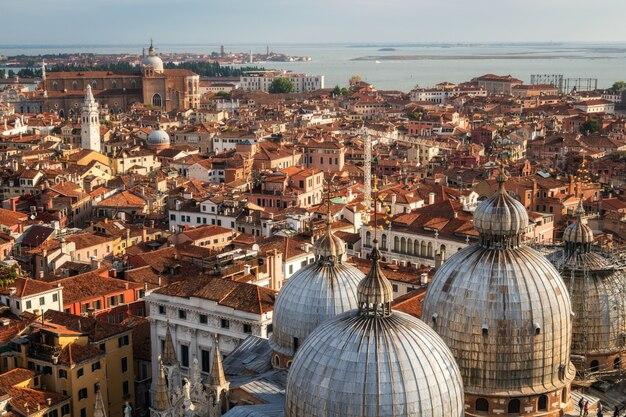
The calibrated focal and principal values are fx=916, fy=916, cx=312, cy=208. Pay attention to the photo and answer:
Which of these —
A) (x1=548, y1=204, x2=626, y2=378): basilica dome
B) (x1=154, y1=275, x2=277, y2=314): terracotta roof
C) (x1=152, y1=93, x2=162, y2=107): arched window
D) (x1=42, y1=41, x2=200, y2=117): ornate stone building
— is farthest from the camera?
(x1=152, y1=93, x2=162, y2=107): arched window

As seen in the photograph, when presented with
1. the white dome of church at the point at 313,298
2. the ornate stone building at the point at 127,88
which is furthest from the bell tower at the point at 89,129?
the white dome of church at the point at 313,298

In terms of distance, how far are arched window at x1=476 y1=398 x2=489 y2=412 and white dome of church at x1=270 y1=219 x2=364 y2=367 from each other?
306cm

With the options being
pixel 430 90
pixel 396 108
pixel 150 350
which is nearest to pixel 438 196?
pixel 150 350

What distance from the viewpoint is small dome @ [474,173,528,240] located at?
15.5 meters

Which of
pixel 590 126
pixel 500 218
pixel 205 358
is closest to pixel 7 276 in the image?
pixel 205 358

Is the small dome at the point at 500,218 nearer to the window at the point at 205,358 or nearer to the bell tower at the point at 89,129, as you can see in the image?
the window at the point at 205,358

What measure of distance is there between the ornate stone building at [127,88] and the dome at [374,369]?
302 feet

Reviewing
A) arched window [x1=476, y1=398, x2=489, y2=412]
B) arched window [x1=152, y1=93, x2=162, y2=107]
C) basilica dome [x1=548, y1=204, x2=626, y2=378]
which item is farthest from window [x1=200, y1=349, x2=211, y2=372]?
arched window [x1=152, y1=93, x2=162, y2=107]

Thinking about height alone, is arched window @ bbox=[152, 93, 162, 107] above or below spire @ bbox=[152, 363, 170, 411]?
below

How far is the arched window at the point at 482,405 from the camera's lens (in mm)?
14859

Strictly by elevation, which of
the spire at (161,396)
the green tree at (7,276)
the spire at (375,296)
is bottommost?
the green tree at (7,276)

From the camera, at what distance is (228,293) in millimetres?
21938

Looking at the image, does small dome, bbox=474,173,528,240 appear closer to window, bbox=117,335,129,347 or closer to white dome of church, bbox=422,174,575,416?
white dome of church, bbox=422,174,575,416

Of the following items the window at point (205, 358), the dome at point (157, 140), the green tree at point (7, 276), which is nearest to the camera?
the window at point (205, 358)
